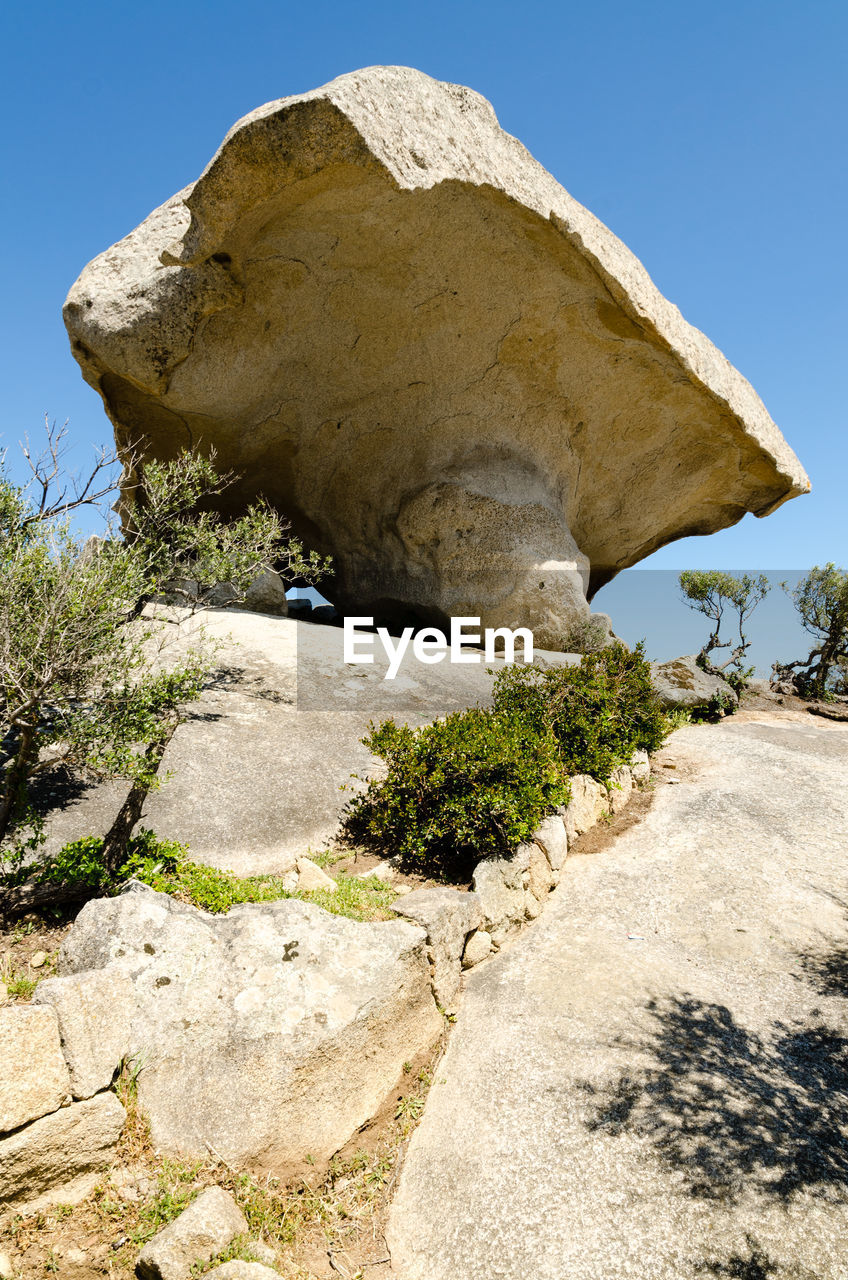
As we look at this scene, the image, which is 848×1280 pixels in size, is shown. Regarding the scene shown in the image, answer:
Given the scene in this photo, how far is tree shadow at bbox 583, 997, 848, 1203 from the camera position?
3652 millimetres

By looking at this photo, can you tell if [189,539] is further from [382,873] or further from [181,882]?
[382,873]

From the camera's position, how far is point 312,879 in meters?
5.72

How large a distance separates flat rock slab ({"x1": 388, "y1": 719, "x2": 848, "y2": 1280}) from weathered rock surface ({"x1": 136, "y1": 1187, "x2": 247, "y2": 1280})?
2.83 ft

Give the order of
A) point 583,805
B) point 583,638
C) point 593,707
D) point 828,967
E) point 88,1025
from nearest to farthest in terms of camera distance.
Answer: point 88,1025
point 828,967
point 583,805
point 593,707
point 583,638

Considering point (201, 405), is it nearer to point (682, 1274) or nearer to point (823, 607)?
point (682, 1274)

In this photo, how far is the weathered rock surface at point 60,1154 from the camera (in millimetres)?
3141

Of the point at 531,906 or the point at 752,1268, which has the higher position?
the point at 531,906

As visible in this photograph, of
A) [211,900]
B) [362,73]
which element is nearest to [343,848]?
[211,900]

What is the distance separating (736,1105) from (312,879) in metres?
3.15

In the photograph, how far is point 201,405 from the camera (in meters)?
12.4

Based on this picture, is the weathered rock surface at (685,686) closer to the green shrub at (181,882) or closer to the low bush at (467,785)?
the low bush at (467,785)

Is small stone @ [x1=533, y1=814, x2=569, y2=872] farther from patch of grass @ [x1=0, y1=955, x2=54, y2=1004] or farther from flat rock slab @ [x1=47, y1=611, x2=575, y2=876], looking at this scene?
patch of grass @ [x1=0, y1=955, x2=54, y2=1004]

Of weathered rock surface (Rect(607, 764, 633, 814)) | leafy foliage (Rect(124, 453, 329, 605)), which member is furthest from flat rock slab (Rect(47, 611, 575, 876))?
weathered rock surface (Rect(607, 764, 633, 814))

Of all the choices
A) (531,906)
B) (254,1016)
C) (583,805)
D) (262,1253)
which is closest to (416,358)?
(583,805)
